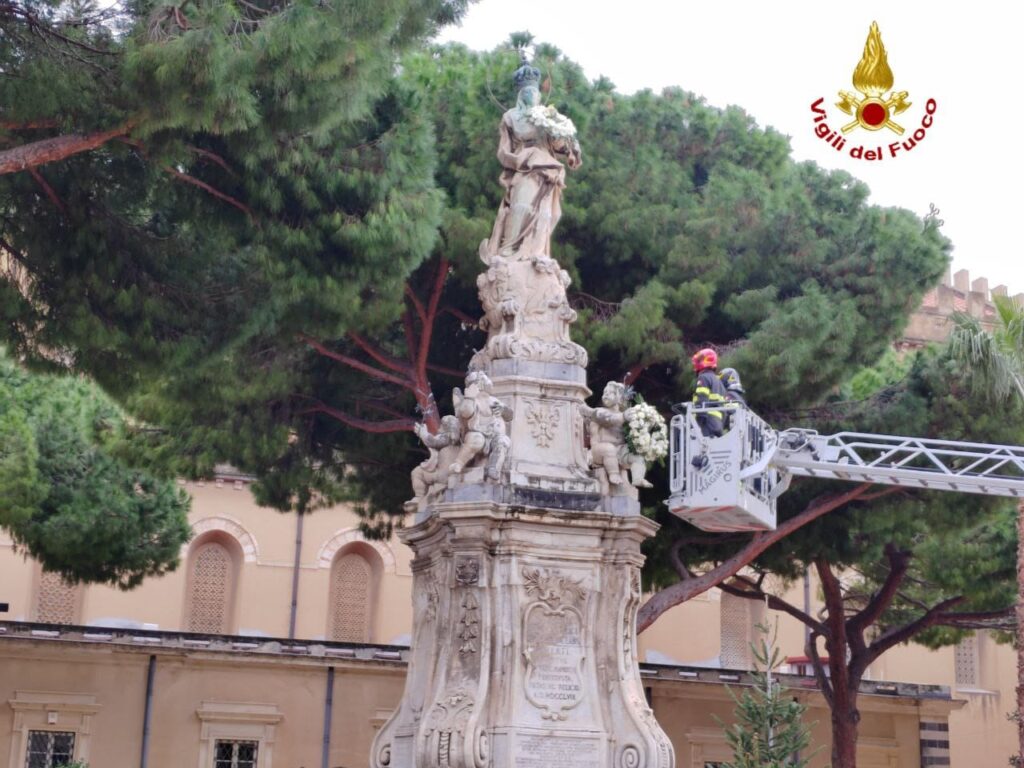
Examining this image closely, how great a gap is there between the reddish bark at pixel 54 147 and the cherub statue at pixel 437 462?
348 centimetres

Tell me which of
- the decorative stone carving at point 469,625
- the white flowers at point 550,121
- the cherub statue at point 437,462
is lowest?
the decorative stone carving at point 469,625

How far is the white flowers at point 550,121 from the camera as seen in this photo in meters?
14.5

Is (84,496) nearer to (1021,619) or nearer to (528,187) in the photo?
(528,187)

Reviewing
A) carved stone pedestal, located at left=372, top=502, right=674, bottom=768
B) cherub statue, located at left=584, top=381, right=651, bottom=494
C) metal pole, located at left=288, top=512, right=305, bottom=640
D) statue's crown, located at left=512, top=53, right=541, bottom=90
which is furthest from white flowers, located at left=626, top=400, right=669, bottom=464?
metal pole, located at left=288, top=512, right=305, bottom=640

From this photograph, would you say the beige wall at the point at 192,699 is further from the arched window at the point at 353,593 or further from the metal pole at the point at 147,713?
the arched window at the point at 353,593

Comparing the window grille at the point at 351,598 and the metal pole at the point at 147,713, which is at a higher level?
the window grille at the point at 351,598

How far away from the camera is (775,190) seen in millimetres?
20906

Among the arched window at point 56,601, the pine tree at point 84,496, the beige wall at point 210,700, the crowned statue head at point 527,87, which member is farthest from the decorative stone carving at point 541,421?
the arched window at point 56,601

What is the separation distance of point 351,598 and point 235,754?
6.28 m

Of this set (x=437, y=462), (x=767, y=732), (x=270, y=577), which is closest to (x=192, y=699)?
(x=270, y=577)

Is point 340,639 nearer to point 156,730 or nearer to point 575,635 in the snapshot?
point 156,730

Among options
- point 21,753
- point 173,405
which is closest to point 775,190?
point 173,405

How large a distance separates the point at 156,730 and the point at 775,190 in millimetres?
13804

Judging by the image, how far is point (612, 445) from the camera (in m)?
13.3
